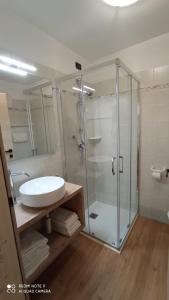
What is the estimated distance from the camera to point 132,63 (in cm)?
212

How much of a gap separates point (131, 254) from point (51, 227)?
961 mm

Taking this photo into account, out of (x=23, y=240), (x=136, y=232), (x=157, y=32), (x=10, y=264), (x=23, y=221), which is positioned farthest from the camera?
(x=136, y=232)

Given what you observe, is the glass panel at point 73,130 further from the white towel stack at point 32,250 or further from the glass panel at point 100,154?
the white towel stack at point 32,250

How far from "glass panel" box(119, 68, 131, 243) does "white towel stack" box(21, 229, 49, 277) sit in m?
0.97

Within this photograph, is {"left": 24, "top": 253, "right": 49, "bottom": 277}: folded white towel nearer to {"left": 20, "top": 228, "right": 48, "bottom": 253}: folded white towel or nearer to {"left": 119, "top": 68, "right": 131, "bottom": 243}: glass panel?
{"left": 20, "top": 228, "right": 48, "bottom": 253}: folded white towel

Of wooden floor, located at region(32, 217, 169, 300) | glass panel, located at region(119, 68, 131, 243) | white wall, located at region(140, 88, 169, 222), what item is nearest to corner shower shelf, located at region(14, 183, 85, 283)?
wooden floor, located at region(32, 217, 169, 300)

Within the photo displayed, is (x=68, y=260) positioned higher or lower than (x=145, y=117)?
lower

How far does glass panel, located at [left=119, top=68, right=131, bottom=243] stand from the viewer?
1.79m

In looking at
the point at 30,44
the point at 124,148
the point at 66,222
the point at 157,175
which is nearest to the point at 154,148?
the point at 157,175

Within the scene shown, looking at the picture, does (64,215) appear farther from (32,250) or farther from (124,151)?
(124,151)

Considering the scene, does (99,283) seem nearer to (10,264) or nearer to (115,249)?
(115,249)

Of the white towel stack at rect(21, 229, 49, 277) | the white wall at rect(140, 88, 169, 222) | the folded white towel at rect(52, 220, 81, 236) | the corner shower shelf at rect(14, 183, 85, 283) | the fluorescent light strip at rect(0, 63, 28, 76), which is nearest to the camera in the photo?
the corner shower shelf at rect(14, 183, 85, 283)

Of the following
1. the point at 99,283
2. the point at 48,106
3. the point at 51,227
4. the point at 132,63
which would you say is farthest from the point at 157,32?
the point at 99,283

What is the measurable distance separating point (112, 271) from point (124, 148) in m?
1.36
